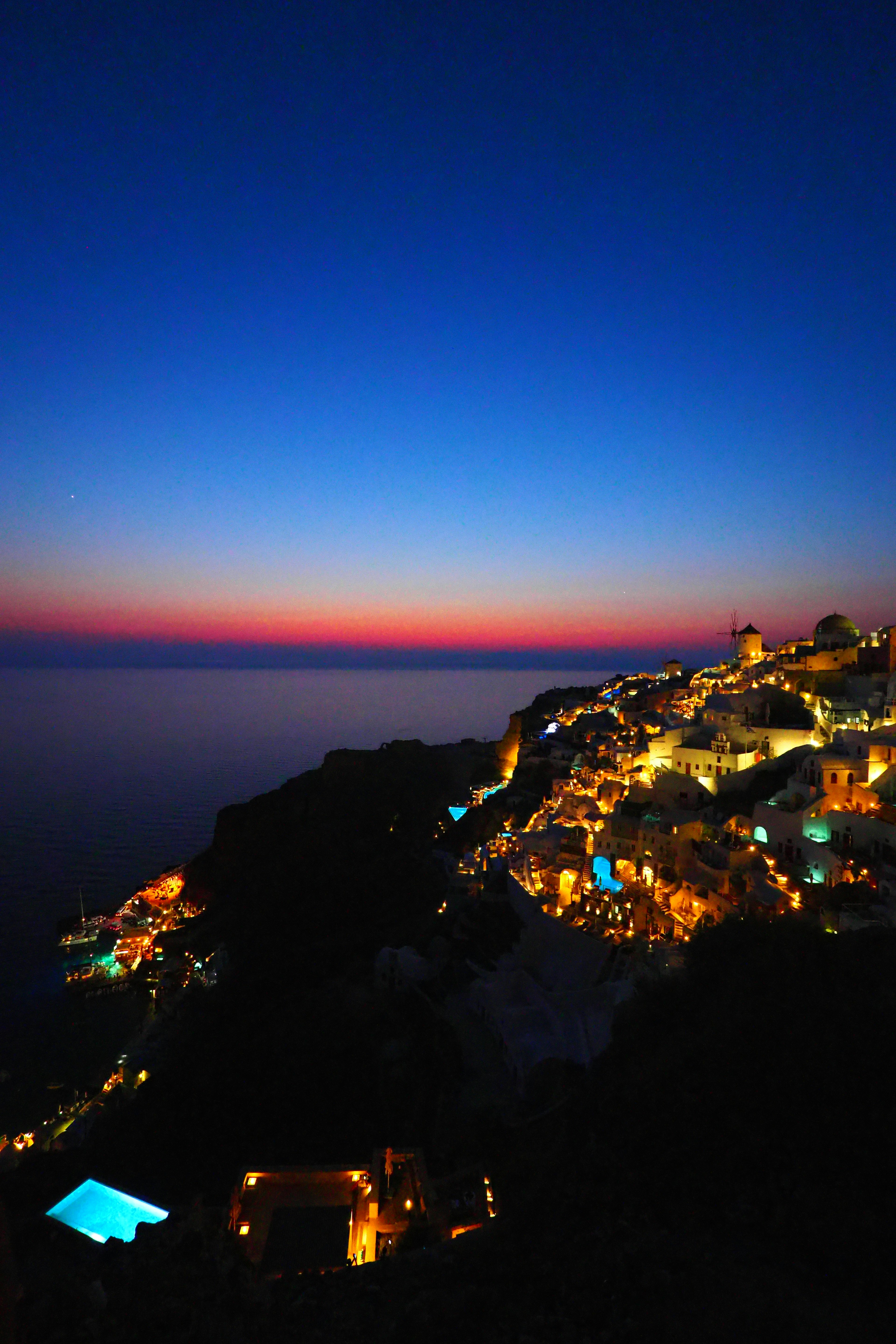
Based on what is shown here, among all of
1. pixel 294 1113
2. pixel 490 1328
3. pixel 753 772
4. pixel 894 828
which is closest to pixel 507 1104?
pixel 294 1113

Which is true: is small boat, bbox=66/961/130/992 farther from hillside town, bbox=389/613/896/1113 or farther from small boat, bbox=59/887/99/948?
hillside town, bbox=389/613/896/1113

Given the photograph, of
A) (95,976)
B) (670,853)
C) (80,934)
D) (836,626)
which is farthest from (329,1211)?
(836,626)

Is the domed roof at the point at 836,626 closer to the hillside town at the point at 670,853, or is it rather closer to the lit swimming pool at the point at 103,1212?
the hillside town at the point at 670,853

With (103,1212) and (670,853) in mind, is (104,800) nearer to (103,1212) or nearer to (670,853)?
(103,1212)

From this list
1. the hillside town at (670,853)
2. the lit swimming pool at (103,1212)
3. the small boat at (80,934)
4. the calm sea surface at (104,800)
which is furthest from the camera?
the small boat at (80,934)

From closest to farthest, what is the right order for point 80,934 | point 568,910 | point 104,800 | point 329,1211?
point 329,1211 < point 568,910 < point 80,934 < point 104,800

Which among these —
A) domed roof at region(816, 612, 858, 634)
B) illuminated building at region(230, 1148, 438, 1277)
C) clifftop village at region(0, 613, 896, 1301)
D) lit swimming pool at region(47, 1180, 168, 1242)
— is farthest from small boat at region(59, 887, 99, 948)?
domed roof at region(816, 612, 858, 634)

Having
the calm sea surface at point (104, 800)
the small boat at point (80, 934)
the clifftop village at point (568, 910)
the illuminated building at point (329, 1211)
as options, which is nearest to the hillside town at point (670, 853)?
the clifftop village at point (568, 910)
